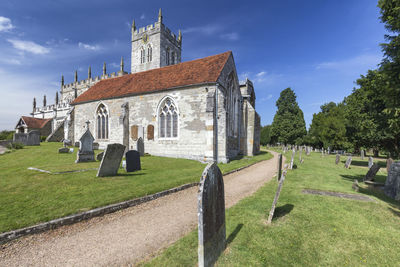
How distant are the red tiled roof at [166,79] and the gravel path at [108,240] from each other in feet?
38.7

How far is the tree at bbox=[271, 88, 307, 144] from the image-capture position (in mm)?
40375

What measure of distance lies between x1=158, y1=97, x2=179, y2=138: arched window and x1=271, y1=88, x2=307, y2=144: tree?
33.2m

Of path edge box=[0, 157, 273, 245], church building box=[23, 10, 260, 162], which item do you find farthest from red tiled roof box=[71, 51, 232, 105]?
path edge box=[0, 157, 273, 245]

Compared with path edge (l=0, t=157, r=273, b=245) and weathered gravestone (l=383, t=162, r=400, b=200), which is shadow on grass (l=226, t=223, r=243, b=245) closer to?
path edge (l=0, t=157, r=273, b=245)

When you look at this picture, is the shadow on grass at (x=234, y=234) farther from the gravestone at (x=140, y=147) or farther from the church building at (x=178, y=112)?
the gravestone at (x=140, y=147)

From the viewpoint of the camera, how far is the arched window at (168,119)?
16.2 m

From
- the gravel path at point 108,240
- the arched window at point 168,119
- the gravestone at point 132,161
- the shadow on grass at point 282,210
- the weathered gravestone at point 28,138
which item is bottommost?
the gravel path at point 108,240

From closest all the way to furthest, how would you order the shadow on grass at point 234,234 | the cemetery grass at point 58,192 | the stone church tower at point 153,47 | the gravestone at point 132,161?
the shadow on grass at point 234,234, the cemetery grass at point 58,192, the gravestone at point 132,161, the stone church tower at point 153,47

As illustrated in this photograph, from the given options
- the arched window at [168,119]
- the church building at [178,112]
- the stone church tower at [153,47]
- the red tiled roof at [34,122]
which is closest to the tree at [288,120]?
the church building at [178,112]

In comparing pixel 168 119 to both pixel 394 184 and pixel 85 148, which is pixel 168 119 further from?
pixel 394 184

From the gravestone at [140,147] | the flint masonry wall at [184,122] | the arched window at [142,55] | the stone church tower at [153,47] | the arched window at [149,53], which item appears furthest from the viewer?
the arched window at [142,55]

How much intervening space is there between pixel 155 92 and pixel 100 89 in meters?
10.9

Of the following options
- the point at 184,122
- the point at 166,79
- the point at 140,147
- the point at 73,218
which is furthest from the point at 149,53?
the point at 73,218

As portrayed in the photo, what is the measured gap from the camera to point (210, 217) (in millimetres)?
2854
